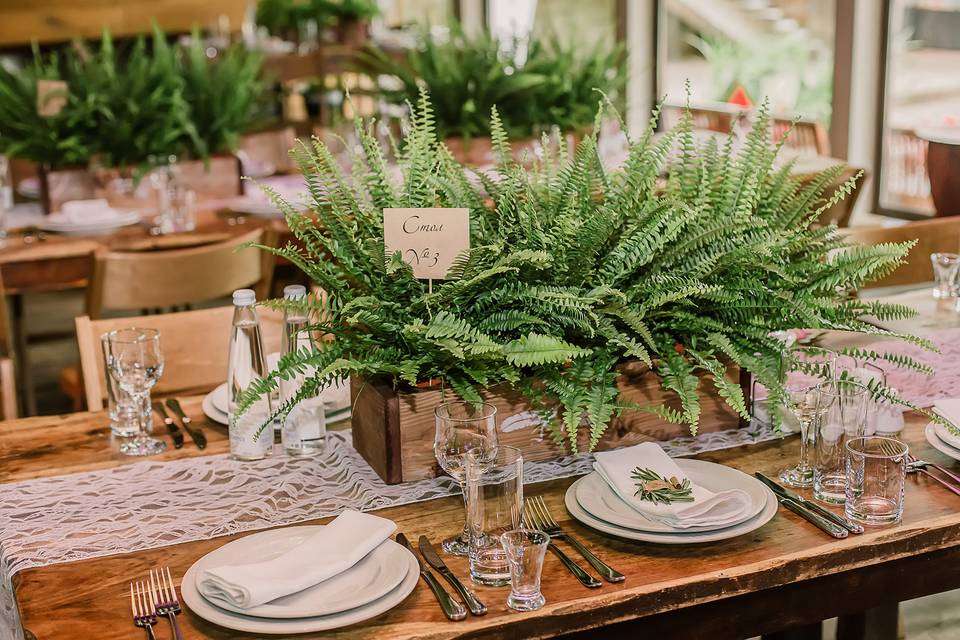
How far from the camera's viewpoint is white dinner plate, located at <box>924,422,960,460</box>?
1.49 metres

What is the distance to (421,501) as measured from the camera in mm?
1452

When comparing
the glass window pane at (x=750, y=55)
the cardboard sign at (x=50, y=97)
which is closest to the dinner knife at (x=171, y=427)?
the cardboard sign at (x=50, y=97)

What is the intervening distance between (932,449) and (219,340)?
1234 millimetres

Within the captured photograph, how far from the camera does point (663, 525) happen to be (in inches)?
51.8

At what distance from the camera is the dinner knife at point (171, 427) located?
1674mm

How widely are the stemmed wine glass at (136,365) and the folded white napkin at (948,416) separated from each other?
1059 millimetres

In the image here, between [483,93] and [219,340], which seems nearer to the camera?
[219,340]

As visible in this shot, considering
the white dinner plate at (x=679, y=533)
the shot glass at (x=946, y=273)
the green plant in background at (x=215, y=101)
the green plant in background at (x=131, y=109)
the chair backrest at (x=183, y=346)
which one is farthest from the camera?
the green plant in background at (x=215, y=101)

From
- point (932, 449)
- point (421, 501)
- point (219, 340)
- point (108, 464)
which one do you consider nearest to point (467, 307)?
point (421, 501)

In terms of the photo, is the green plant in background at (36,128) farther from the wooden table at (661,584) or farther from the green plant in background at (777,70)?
the green plant in background at (777,70)

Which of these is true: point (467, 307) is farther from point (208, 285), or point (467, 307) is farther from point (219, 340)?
point (208, 285)

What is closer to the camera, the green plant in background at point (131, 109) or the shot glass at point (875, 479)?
the shot glass at point (875, 479)

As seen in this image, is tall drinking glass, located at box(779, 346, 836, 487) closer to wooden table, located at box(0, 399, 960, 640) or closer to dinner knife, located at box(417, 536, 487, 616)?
wooden table, located at box(0, 399, 960, 640)

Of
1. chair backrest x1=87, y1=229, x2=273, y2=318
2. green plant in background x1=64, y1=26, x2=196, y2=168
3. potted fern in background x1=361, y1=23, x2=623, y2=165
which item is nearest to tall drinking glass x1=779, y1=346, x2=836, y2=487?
chair backrest x1=87, y1=229, x2=273, y2=318
